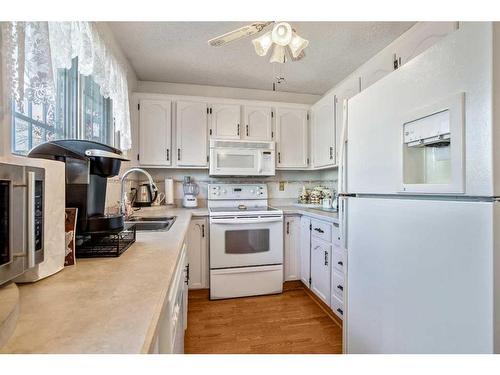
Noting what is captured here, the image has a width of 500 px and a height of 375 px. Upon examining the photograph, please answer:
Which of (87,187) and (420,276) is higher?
(87,187)

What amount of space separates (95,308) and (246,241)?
1952mm

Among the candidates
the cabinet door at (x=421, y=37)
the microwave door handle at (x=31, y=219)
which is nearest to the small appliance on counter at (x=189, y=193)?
the microwave door handle at (x=31, y=219)

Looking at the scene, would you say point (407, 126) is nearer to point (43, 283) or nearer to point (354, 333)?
point (354, 333)

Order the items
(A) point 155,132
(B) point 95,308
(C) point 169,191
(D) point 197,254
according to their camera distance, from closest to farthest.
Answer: (B) point 95,308 < (D) point 197,254 < (A) point 155,132 < (C) point 169,191

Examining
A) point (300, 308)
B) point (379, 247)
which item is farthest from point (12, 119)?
point (300, 308)

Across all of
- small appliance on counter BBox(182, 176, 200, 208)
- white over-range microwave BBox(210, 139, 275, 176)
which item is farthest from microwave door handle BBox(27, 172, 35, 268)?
small appliance on counter BBox(182, 176, 200, 208)

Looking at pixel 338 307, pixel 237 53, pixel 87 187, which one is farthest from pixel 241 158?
pixel 87 187

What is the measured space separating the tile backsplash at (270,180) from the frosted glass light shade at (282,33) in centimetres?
181

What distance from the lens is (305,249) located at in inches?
98.7

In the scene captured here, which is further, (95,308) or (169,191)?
(169,191)

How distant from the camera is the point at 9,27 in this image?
2.37 ft

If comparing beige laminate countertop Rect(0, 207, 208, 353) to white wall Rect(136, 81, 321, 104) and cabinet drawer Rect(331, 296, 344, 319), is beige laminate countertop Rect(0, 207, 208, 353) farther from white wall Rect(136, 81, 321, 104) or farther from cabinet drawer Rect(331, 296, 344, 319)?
white wall Rect(136, 81, 321, 104)

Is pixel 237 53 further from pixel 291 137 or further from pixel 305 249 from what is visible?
pixel 305 249

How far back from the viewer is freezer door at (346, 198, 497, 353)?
27.2 inches
